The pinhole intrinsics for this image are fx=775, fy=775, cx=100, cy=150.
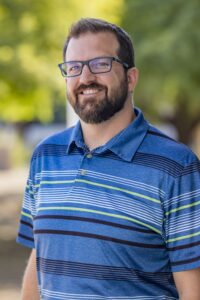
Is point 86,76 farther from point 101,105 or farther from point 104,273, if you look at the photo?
point 104,273

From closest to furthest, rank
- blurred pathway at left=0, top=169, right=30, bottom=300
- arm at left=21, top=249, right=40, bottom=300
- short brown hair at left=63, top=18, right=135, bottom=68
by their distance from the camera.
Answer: short brown hair at left=63, top=18, right=135, bottom=68
arm at left=21, top=249, right=40, bottom=300
blurred pathway at left=0, top=169, right=30, bottom=300

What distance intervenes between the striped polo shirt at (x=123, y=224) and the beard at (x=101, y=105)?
0.11 metres

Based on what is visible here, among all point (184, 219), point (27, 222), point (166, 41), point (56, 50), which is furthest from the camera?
point (166, 41)

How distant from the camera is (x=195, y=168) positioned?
2.66 metres

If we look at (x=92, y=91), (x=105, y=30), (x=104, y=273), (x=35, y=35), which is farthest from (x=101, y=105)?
(x=35, y=35)

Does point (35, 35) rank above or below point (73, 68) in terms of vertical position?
above

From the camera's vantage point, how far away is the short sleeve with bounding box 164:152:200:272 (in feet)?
8.59

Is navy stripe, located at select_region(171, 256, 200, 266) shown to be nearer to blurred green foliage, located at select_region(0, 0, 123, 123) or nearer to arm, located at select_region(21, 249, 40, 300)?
arm, located at select_region(21, 249, 40, 300)

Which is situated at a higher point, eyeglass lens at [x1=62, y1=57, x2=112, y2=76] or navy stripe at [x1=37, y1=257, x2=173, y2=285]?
eyeglass lens at [x1=62, y1=57, x2=112, y2=76]

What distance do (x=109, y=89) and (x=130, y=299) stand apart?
74cm

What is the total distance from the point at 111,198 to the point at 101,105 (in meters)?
0.34

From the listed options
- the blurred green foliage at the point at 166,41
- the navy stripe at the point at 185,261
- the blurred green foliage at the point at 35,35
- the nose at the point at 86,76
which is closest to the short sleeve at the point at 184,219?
the navy stripe at the point at 185,261

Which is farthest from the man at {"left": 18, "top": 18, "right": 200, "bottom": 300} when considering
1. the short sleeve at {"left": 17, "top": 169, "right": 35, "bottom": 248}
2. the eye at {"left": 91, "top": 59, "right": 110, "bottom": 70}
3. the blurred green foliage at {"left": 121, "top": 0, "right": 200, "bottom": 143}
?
the blurred green foliage at {"left": 121, "top": 0, "right": 200, "bottom": 143}

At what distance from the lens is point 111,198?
2.69 m
